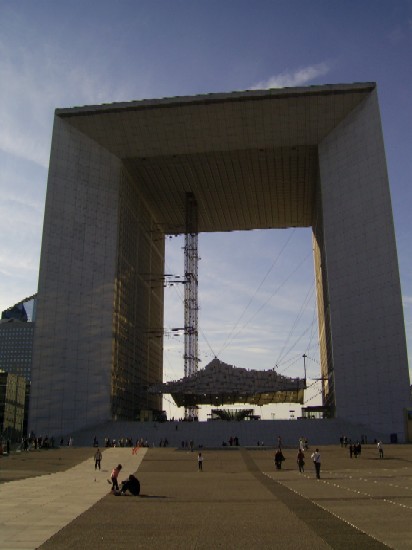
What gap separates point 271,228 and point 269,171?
19.6m

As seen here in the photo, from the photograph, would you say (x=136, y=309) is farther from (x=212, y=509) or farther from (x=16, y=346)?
(x=16, y=346)

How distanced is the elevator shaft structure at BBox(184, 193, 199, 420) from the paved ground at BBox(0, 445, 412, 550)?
50373 mm

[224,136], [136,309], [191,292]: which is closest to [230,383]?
[136,309]

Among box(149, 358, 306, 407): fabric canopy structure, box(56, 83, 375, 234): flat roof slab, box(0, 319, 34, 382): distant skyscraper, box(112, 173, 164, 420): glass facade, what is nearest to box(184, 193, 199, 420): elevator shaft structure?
box(56, 83, 375, 234): flat roof slab

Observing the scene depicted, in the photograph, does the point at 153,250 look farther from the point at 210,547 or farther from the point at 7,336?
the point at 7,336

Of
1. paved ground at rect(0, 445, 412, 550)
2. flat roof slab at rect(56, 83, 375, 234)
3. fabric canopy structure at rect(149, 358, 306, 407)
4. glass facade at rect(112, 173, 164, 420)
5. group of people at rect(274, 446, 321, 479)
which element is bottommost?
paved ground at rect(0, 445, 412, 550)

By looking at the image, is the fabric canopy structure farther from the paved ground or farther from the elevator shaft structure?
the paved ground

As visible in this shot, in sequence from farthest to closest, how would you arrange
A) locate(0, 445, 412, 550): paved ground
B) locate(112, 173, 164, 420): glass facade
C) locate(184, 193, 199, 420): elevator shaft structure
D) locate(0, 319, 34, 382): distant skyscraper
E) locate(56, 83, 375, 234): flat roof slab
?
1. locate(0, 319, 34, 382): distant skyscraper
2. locate(184, 193, 199, 420): elevator shaft structure
3. locate(112, 173, 164, 420): glass facade
4. locate(56, 83, 375, 234): flat roof slab
5. locate(0, 445, 412, 550): paved ground

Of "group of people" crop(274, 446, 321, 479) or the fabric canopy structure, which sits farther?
the fabric canopy structure

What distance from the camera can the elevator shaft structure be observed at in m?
80.8

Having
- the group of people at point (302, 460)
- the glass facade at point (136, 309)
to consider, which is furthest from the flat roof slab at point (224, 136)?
the group of people at point (302, 460)

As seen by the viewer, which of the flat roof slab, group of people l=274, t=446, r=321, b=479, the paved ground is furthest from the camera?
the flat roof slab

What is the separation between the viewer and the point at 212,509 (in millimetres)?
15453

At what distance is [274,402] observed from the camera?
8338 centimetres
